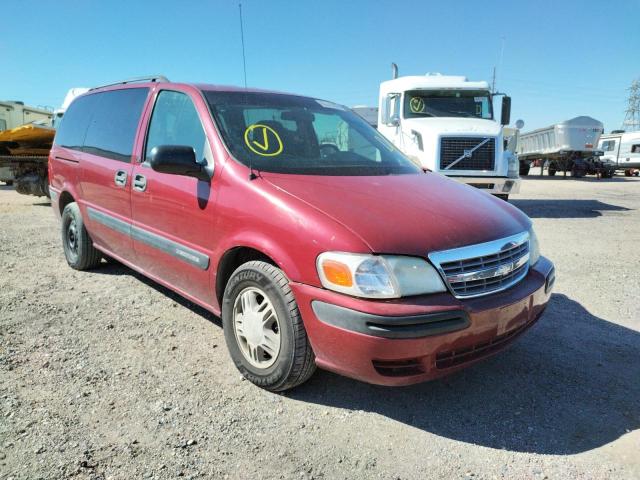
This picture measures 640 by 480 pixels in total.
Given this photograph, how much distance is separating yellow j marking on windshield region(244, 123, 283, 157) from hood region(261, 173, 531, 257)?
328 mm

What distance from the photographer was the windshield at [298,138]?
2.97 metres

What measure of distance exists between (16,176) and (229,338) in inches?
411

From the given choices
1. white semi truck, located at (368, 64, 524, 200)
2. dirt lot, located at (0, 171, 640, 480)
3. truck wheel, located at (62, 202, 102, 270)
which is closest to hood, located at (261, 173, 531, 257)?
dirt lot, located at (0, 171, 640, 480)

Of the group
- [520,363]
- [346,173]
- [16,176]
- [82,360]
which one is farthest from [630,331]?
[16,176]

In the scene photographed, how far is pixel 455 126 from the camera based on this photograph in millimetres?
9727

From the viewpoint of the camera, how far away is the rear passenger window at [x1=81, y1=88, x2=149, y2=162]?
3795 mm

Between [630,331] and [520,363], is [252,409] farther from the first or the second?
[630,331]

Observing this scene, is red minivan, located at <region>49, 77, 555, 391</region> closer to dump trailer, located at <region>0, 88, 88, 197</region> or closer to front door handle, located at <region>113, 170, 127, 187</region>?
front door handle, located at <region>113, 170, 127, 187</region>

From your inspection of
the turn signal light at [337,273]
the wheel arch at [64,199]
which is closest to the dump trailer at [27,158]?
the wheel arch at [64,199]

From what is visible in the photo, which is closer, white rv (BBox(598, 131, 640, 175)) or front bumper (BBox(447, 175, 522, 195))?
front bumper (BBox(447, 175, 522, 195))

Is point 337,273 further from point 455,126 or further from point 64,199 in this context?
point 455,126

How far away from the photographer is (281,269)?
2.47 meters

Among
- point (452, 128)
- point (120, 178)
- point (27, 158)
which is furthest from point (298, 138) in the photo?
point (27, 158)

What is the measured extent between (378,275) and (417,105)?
8.99 meters
